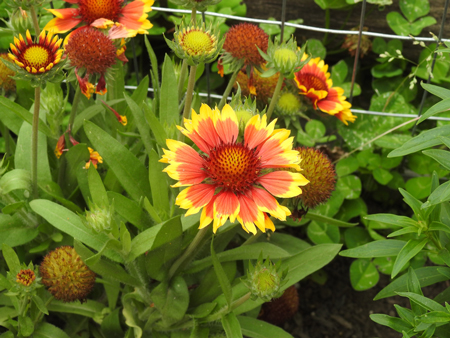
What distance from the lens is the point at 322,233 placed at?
Result: 5.95 feet

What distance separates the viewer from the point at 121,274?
1.22m

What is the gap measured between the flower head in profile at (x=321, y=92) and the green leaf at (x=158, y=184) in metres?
0.48

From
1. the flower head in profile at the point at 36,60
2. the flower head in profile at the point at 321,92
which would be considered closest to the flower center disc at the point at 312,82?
the flower head in profile at the point at 321,92

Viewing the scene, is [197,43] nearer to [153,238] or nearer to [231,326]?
[153,238]

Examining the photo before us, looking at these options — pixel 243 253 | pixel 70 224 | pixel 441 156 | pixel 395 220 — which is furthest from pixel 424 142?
pixel 70 224

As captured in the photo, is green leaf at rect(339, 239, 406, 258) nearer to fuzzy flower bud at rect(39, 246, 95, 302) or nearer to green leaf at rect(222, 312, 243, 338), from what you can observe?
green leaf at rect(222, 312, 243, 338)

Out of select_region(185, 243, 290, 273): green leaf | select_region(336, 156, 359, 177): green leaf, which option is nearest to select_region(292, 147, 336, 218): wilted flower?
select_region(185, 243, 290, 273): green leaf

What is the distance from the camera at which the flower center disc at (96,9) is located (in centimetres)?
132

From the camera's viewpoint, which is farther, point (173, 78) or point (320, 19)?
point (320, 19)

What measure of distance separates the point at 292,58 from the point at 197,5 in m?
0.27

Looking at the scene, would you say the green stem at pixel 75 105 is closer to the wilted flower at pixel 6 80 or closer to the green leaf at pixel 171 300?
the wilted flower at pixel 6 80

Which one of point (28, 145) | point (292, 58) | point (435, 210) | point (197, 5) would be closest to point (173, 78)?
point (197, 5)

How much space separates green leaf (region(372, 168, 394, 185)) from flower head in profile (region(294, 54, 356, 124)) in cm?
54

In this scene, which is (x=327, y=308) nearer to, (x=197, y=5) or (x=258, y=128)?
(x=258, y=128)
